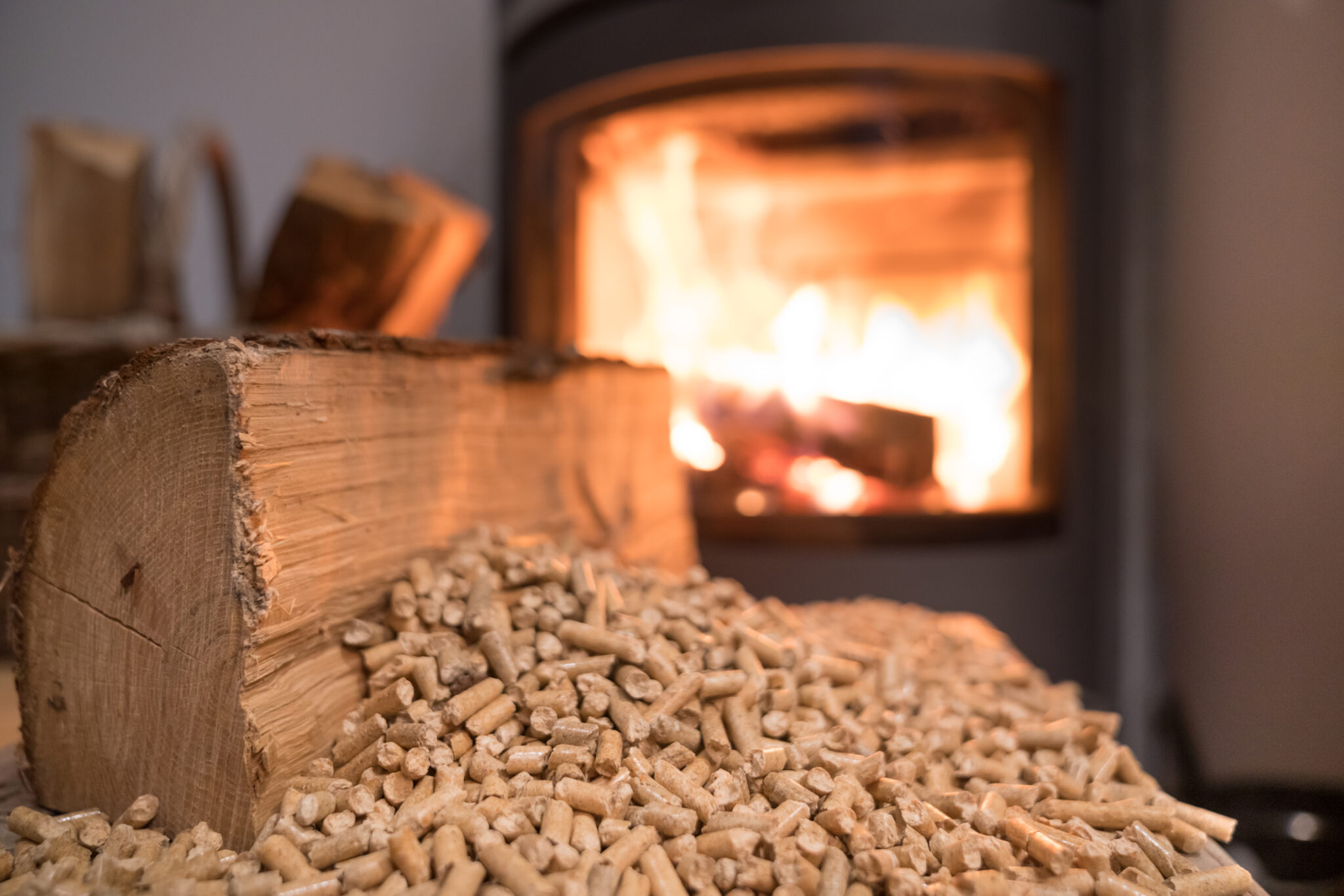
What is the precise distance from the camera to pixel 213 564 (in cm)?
76

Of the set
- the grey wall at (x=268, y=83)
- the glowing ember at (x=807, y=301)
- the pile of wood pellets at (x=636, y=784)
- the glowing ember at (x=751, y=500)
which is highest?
the grey wall at (x=268, y=83)

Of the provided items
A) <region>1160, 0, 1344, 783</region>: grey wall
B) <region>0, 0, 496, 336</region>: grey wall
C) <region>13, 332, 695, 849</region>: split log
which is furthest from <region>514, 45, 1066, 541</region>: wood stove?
<region>13, 332, 695, 849</region>: split log

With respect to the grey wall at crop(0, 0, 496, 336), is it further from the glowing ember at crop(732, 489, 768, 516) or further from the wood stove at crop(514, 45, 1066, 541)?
the glowing ember at crop(732, 489, 768, 516)

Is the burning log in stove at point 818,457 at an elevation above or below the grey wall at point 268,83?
below

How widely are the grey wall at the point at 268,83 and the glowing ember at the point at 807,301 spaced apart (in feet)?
1.99

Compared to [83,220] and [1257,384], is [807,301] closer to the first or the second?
[1257,384]

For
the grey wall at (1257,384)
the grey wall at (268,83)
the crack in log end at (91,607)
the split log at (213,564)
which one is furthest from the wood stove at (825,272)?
the crack in log end at (91,607)

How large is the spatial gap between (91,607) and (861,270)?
6.01ft

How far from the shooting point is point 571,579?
3.37 ft

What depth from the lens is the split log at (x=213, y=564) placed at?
76 centimetres

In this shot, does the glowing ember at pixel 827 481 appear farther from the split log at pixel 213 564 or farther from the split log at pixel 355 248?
the split log at pixel 213 564

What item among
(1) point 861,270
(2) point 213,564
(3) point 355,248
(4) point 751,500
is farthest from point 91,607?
(1) point 861,270

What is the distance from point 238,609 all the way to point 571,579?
0.38 metres

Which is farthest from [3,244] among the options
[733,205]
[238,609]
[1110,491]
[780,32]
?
[1110,491]
